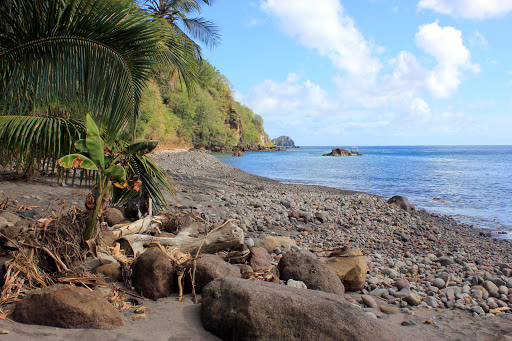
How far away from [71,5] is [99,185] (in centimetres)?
230

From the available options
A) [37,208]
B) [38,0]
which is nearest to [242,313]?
[38,0]

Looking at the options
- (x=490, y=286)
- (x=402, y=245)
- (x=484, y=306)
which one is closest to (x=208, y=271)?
(x=484, y=306)

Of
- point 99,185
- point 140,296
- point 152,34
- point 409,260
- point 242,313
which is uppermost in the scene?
point 152,34

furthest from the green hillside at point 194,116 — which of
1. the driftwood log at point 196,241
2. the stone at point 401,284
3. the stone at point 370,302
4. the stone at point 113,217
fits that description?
the stone at point 370,302

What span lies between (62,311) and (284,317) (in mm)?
1727

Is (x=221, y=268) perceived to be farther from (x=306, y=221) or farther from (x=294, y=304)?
(x=306, y=221)

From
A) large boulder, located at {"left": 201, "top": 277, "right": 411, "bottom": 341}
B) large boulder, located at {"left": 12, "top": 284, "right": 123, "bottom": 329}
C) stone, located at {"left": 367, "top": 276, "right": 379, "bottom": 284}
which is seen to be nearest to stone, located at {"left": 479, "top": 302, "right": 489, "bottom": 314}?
stone, located at {"left": 367, "top": 276, "right": 379, "bottom": 284}

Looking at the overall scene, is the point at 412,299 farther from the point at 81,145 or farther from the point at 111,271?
the point at 81,145

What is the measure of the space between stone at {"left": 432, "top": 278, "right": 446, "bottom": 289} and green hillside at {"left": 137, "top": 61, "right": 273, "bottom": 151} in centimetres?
2165

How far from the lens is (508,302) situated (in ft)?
14.9

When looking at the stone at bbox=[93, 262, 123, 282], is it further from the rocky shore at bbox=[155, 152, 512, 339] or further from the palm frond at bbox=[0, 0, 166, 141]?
the rocky shore at bbox=[155, 152, 512, 339]

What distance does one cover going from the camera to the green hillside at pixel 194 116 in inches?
1271

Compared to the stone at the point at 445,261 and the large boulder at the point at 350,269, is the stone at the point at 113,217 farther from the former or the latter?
the stone at the point at 445,261

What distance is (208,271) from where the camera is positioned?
11.4 feet
